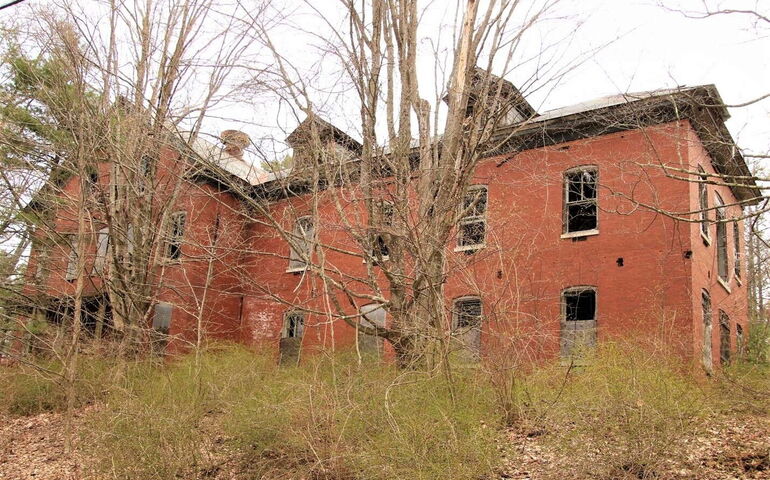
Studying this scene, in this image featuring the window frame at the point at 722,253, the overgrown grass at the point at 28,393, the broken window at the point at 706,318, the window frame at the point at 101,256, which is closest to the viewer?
the overgrown grass at the point at 28,393

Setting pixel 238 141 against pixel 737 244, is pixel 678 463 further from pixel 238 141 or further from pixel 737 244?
pixel 737 244

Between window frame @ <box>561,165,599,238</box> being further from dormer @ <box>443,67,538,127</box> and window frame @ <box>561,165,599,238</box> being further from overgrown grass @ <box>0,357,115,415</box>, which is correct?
overgrown grass @ <box>0,357,115,415</box>

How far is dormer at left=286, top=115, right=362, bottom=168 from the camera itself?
10500 millimetres

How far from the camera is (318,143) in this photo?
10469 mm

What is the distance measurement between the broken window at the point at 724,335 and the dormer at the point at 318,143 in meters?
10.8

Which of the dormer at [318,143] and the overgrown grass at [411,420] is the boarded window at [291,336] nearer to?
the dormer at [318,143]

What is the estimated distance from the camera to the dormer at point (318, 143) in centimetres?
1050

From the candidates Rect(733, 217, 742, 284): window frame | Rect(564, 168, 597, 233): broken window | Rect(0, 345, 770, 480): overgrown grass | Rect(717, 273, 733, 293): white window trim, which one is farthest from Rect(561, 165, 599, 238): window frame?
Rect(0, 345, 770, 480): overgrown grass

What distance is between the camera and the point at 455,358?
29.6 ft

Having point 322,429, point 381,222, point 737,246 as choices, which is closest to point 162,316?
point 381,222

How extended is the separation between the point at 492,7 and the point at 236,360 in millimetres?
7912

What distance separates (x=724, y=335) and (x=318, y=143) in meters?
12.6

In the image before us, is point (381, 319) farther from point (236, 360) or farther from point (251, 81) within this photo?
point (251, 81)

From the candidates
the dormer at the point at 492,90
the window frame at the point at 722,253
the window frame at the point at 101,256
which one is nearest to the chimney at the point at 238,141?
the dormer at the point at 492,90
